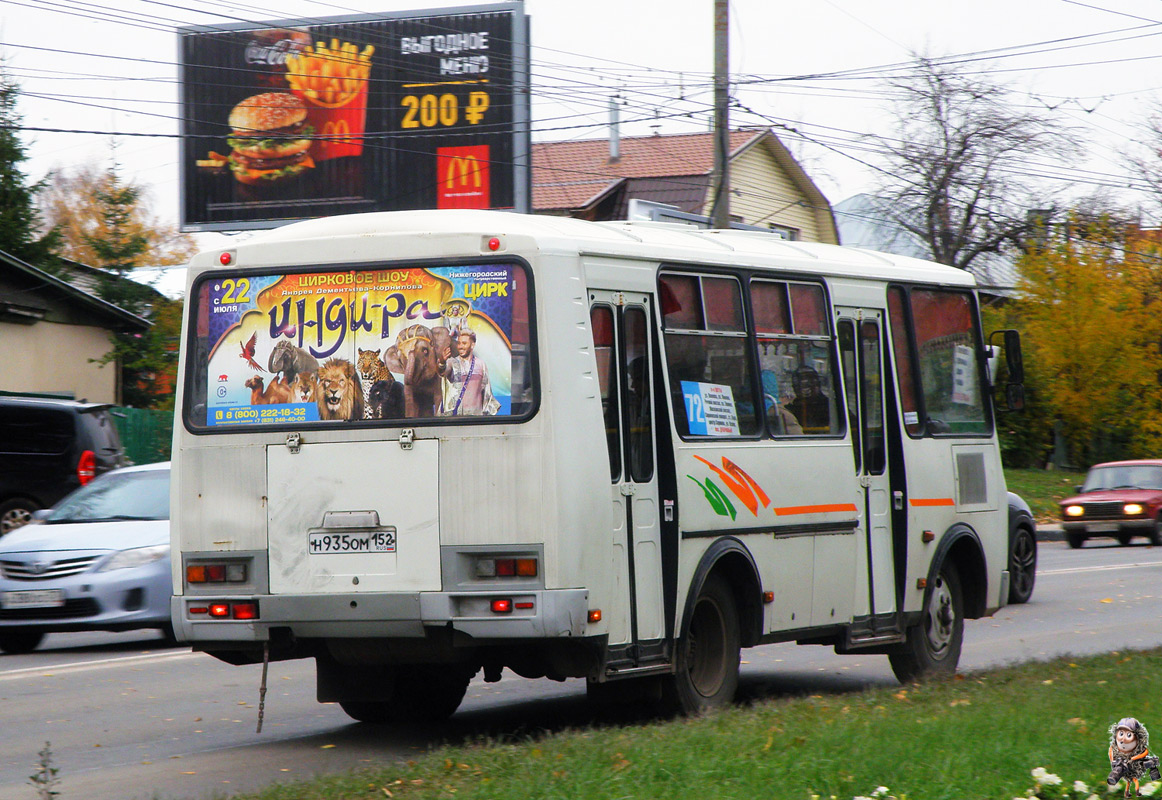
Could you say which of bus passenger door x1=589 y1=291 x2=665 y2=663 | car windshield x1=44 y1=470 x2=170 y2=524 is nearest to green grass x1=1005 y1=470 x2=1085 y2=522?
car windshield x1=44 y1=470 x2=170 y2=524

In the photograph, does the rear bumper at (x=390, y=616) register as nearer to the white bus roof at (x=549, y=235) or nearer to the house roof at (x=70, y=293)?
the white bus roof at (x=549, y=235)

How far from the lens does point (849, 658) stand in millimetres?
13188

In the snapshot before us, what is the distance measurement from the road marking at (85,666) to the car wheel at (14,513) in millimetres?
7754

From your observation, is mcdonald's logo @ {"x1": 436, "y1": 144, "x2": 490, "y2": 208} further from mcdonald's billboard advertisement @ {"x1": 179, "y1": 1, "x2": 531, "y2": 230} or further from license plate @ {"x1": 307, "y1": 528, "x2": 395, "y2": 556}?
license plate @ {"x1": 307, "y1": 528, "x2": 395, "y2": 556}

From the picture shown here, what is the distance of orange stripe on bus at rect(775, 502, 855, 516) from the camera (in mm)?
9641

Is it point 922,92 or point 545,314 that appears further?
point 922,92

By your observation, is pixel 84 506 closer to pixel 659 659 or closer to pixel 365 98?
pixel 659 659

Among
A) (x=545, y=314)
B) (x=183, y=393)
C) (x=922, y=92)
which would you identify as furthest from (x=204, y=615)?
(x=922, y=92)

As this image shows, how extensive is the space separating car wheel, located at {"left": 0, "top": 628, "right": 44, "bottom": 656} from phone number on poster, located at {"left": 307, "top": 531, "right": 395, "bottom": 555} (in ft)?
20.8

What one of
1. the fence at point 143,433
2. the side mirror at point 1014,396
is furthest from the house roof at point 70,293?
the side mirror at point 1014,396

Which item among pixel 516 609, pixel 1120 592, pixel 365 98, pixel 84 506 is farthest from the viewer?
pixel 365 98

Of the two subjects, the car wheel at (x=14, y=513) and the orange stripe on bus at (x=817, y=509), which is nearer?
the orange stripe on bus at (x=817, y=509)

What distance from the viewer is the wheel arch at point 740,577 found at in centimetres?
891

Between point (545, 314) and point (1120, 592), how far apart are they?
1268 cm
